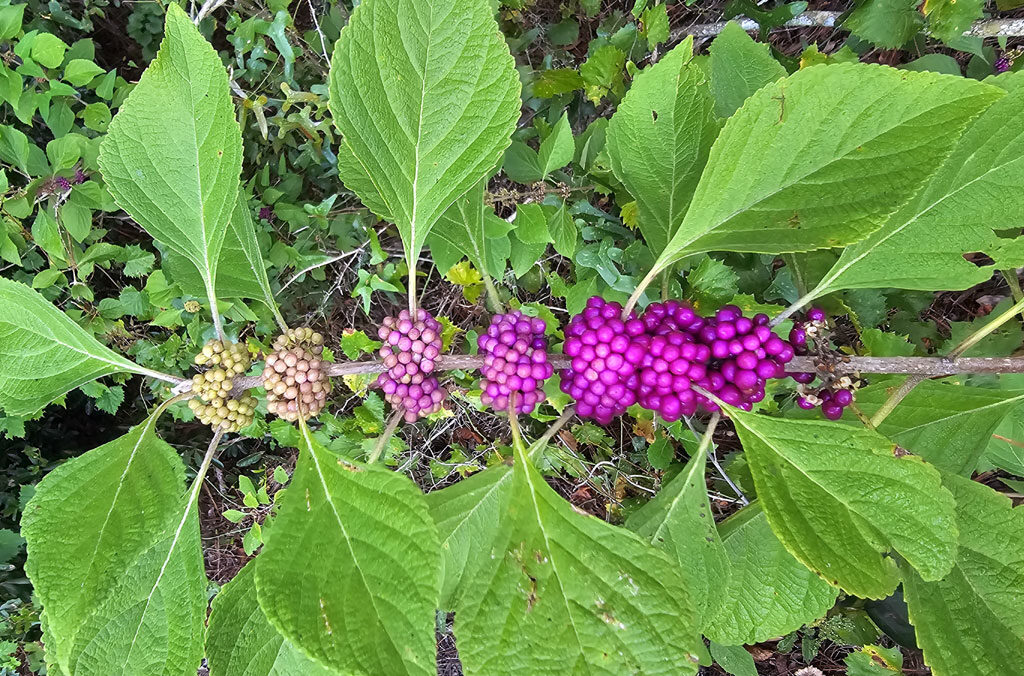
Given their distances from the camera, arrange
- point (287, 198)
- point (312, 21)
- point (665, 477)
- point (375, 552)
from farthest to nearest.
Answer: point (312, 21) → point (287, 198) → point (665, 477) → point (375, 552)

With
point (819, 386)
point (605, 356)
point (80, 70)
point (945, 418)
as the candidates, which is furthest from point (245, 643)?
point (80, 70)

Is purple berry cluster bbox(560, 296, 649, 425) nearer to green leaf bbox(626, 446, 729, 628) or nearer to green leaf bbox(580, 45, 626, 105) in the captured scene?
green leaf bbox(626, 446, 729, 628)

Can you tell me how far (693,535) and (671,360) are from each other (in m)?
0.61

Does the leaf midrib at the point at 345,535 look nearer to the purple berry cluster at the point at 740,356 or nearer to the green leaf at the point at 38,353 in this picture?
the green leaf at the point at 38,353

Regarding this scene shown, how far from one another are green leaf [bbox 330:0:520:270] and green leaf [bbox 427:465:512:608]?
2.24ft

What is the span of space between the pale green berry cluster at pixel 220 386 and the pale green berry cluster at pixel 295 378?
9cm

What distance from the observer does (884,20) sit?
1996mm

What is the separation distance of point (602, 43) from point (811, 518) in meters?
1.91

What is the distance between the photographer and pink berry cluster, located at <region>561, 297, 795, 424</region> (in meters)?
1.31

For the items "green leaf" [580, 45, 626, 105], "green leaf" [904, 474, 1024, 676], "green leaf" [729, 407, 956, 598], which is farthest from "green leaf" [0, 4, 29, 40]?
"green leaf" [904, 474, 1024, 676]

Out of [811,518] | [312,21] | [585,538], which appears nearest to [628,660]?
[585,538]

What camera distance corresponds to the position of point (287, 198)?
2.72m

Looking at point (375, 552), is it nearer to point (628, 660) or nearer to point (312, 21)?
point (628, 660)

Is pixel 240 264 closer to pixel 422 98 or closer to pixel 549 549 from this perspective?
pixel 422 98
